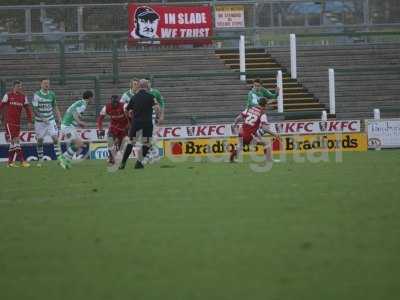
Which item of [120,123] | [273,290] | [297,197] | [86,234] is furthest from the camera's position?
[120,123]

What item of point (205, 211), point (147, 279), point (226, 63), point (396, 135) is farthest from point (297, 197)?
point (226, 63)

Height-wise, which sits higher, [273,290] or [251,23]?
[251,23]

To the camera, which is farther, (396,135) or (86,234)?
(396,135)

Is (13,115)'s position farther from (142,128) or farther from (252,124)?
(252,124)

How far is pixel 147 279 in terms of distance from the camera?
8.16 m

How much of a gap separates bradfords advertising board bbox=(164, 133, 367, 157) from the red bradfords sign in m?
6.62

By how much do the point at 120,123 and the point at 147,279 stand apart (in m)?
16.8

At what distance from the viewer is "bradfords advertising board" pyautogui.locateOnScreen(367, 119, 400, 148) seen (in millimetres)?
34500

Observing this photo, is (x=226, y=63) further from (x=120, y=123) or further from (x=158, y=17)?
(x=120, y=123)

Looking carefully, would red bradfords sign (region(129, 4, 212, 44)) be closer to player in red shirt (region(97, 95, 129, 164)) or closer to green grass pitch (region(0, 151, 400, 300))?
player in red shirt (region(97, 95, 129, 164))

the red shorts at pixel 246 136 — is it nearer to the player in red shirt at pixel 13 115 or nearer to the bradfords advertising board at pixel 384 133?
the player in red shirt at pixel 13 115

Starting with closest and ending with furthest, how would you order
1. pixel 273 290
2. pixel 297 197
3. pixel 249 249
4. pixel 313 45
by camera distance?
pixel 273 290 → pixel 249 249 → pixel 297 197 → pixel 313 45

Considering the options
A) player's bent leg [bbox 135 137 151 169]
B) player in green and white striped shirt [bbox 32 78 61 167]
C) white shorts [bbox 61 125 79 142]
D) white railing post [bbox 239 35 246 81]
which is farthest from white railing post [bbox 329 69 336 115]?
player's bent leg [bbox 135 137 151 169]

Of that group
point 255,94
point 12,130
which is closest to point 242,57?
point 255,94
